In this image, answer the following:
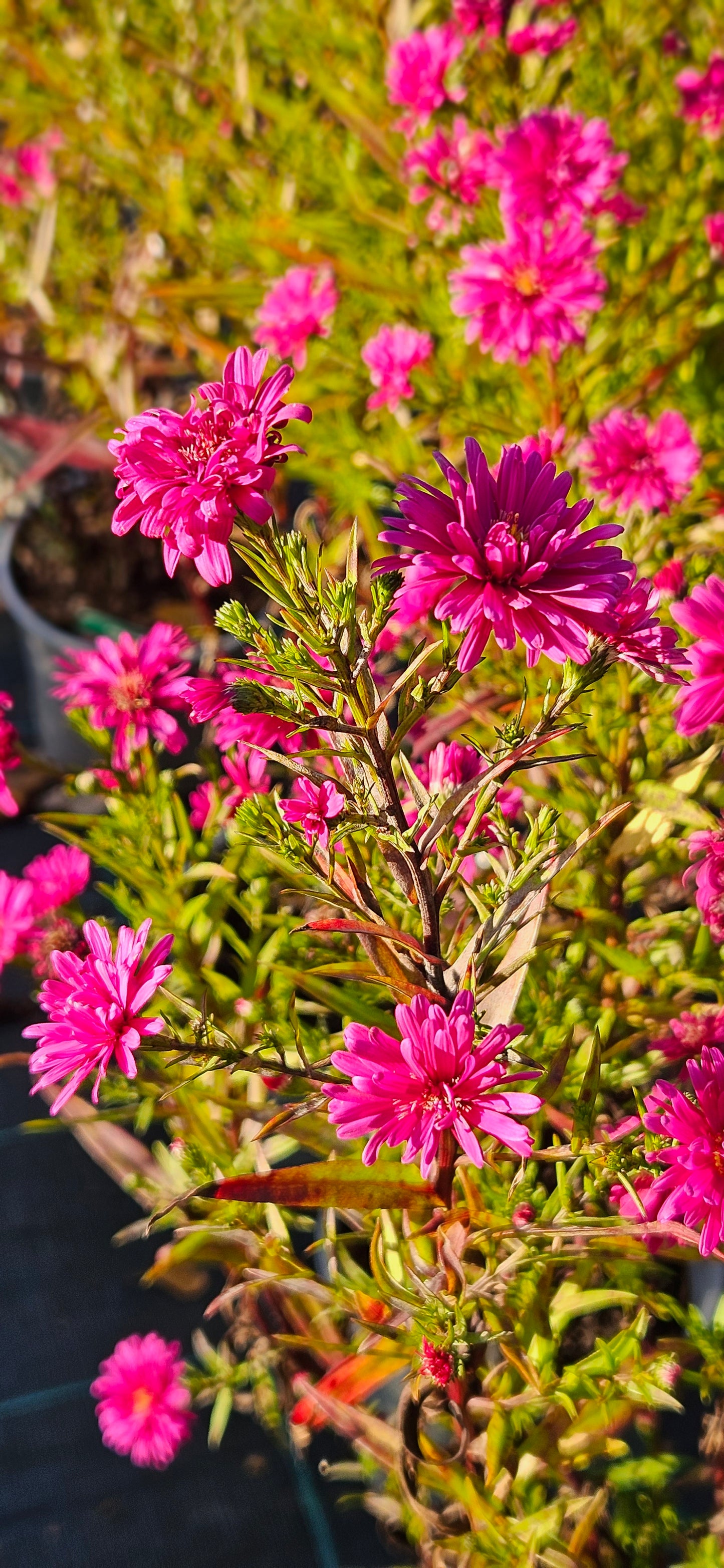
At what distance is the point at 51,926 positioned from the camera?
620 mm

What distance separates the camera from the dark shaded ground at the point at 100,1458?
2.39ft

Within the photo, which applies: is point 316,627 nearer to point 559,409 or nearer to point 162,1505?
point 559,409

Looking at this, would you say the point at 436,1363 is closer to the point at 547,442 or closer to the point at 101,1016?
the point at 101,1016

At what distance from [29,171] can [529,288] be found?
3.22 ft

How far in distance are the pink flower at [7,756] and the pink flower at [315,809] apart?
7.0 inches

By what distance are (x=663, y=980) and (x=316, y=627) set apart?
13.5 inches

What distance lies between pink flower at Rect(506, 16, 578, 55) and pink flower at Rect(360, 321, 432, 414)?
Result: 32 centimetres

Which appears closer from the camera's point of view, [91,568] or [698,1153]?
[698,1153]

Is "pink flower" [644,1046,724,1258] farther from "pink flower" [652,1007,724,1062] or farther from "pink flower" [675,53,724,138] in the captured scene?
"pink flower" [675,53,724,138]

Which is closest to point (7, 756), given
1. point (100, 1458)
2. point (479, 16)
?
point (100, 1458)

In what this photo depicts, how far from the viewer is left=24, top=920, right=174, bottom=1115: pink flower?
39 cm

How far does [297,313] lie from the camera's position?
0.88 meters

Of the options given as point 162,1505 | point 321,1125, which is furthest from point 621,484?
point 162,1505

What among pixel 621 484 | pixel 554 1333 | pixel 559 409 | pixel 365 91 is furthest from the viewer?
pixel 365 91
